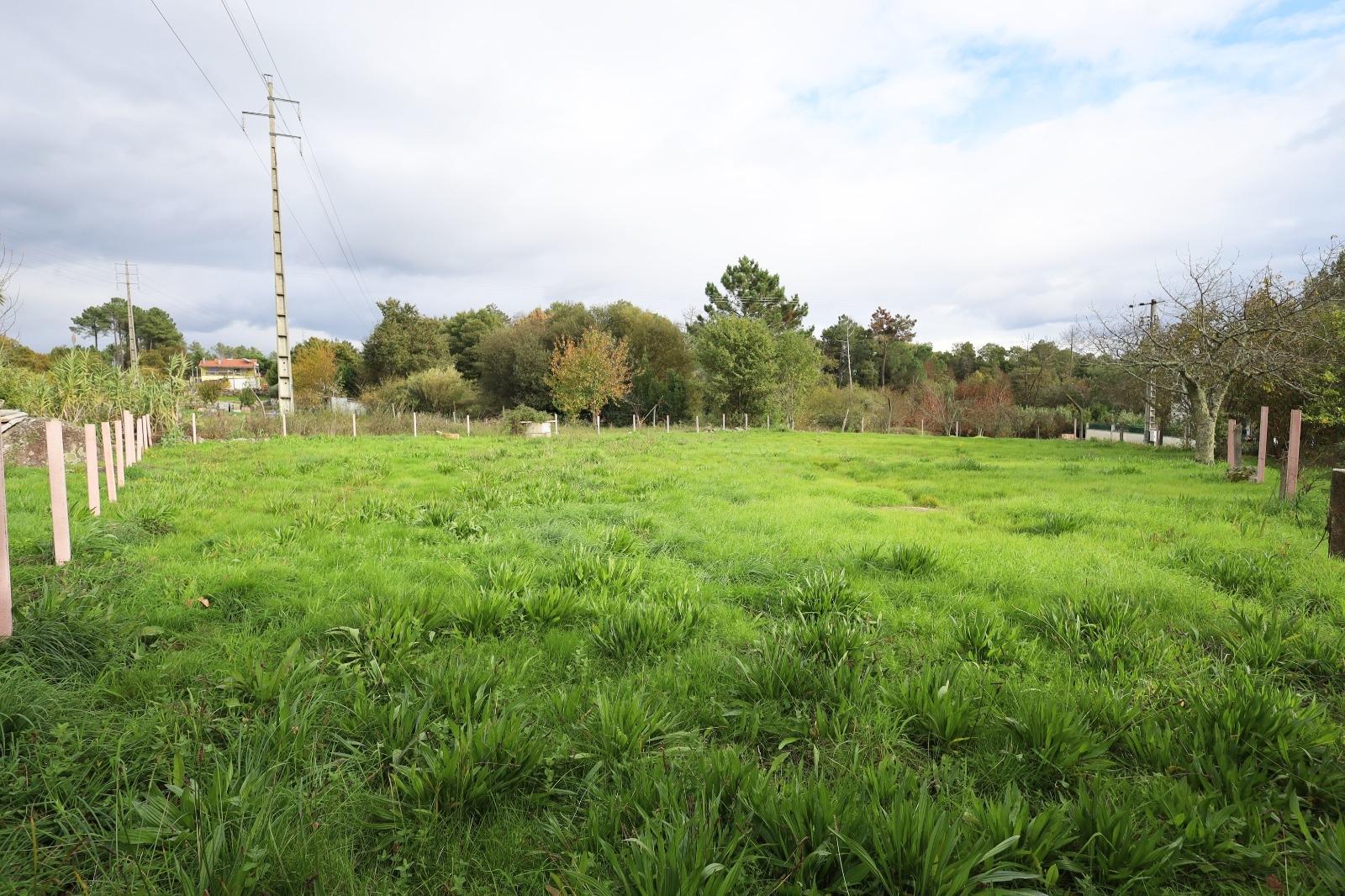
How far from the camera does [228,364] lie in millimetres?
98125

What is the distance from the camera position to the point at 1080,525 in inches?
268

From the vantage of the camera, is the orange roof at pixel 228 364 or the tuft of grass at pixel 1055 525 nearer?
the tuft of grass at pixel 1055 525

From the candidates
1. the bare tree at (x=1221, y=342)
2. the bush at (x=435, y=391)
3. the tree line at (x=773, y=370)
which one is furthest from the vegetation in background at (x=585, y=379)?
the bare tree at (x=1221, y=342)

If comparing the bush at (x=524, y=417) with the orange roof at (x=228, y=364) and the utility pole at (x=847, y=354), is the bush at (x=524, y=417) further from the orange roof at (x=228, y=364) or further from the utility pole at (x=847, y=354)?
the orange roof at (x=228, y=364)

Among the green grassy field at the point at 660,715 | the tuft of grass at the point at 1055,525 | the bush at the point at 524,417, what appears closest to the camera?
the green grassy field at the point at 660,715

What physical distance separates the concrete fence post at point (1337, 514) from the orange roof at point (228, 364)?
383 feet

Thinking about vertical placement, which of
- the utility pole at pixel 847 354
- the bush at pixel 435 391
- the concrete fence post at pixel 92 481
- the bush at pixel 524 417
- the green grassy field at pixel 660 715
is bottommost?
the green grassy field at pixel 660 715

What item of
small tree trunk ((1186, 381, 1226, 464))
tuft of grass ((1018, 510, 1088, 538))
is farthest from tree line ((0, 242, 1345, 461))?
tuft of grass ((1018, 510, 1088, 538))

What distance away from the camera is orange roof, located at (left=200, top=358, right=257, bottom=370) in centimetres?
9681

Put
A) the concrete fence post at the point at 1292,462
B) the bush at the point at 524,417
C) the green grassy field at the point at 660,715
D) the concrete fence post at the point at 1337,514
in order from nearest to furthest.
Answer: the green grassy field at the point at 660,715 < the concrete fence post at the point at 1337,514 < the concrete fence post at the point at 1292,462 < the bush at the point at 524,417

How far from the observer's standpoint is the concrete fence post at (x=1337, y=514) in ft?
10.3

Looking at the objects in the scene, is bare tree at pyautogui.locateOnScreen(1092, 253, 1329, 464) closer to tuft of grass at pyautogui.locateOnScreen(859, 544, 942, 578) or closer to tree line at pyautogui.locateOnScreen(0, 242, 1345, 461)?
tree line at pyautogui.locateOnScreen(0, 242, 1345, 461)

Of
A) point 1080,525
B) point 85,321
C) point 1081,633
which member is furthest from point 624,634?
point 85,321

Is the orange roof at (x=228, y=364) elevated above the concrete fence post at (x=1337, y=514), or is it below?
above
